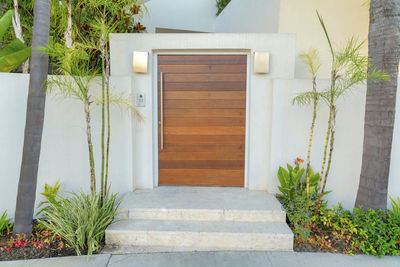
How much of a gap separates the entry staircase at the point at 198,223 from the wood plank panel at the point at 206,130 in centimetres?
100

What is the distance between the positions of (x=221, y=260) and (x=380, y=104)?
9.44 feet

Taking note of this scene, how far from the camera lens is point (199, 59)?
4.41 metres

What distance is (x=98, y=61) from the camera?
5023 mm

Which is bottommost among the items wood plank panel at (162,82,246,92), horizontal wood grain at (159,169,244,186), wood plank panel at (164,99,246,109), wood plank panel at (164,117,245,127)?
horizontal wood grain at (159,169,244,186)

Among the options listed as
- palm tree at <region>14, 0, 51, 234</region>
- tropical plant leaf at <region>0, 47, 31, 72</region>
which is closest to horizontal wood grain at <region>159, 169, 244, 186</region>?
palm tree at <region>14, 0, 51, 234</region>

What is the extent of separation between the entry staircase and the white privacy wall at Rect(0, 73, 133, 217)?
0.69 m

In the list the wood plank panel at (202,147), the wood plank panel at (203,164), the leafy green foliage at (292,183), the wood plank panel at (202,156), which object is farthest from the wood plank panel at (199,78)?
the leafy green foliage at (292,183)

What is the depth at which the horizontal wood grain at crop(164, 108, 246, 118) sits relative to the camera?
448 cm

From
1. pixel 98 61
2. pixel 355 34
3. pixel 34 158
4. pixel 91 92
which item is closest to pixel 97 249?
pixel 34 158

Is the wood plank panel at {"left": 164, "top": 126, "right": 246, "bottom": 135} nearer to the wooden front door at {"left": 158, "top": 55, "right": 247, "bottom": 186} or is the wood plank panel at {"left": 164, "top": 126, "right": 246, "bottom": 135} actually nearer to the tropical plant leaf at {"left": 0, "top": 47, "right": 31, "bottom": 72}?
the wooden front door at {"left": 158, "top": 55, "right": 247, "bottom": 186}

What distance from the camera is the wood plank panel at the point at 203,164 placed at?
4.58 meters

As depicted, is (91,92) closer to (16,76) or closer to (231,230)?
(16,76)

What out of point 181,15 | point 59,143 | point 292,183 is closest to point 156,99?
point 59,143

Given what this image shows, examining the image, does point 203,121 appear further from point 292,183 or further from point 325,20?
point 325,20
